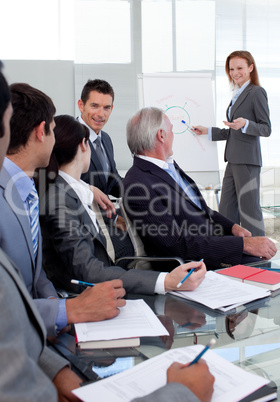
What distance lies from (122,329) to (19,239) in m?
0.38

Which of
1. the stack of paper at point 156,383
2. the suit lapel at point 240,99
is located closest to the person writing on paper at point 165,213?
the stack of paper at point 156,383

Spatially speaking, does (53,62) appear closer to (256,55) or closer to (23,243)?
(256,55)

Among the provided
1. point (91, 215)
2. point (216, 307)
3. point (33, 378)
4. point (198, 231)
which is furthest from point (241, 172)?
point (33, 378)

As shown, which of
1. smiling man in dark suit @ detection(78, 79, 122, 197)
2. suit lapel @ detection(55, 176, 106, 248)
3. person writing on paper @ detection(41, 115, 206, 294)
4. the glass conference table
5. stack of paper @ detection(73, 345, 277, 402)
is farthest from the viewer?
smiling man in dark suit @ detection(78, 79, 122, 197)

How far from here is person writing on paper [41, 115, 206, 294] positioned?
4.63 feet

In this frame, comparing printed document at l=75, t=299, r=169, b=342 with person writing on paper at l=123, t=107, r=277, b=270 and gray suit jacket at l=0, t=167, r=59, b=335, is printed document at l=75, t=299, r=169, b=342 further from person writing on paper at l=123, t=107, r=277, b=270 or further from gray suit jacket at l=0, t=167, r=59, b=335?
person writing on paper at l=123, t=107, r=277, b=270

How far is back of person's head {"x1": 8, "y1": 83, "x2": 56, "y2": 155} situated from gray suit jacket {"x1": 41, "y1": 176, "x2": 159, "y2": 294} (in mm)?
308

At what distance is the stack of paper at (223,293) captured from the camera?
4.14 ft

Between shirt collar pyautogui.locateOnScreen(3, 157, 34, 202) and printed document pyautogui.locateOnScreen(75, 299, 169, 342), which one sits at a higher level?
shirt collar pyautogui.locateOnScreen(3, 157, 34, 202)

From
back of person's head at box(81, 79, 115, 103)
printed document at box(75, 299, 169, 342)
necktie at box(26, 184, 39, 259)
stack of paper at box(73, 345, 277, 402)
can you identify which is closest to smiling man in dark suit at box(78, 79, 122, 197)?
back of person's head at box(81, 79, 115, 103)

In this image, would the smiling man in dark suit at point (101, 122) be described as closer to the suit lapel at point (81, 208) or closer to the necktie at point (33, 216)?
the suit lapel at point (81, 208)

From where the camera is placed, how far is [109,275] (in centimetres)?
148

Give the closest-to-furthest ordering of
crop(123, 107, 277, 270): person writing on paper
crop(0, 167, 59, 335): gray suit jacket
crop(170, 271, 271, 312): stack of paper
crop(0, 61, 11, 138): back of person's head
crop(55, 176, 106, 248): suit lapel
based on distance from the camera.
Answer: crop(0, 61, 11, 138): back of person's head < crop(0, 167, 59, 335): gray suit jacket < crop(170, 271, 271, 312): stack of paper < crop(55, 176, 106, 248): suit lapel < crop(123, 107, 277, 270): person writing on paper

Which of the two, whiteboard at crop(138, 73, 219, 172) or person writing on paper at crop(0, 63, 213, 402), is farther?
whiteboard at crop(138, 73, 219, 172)
